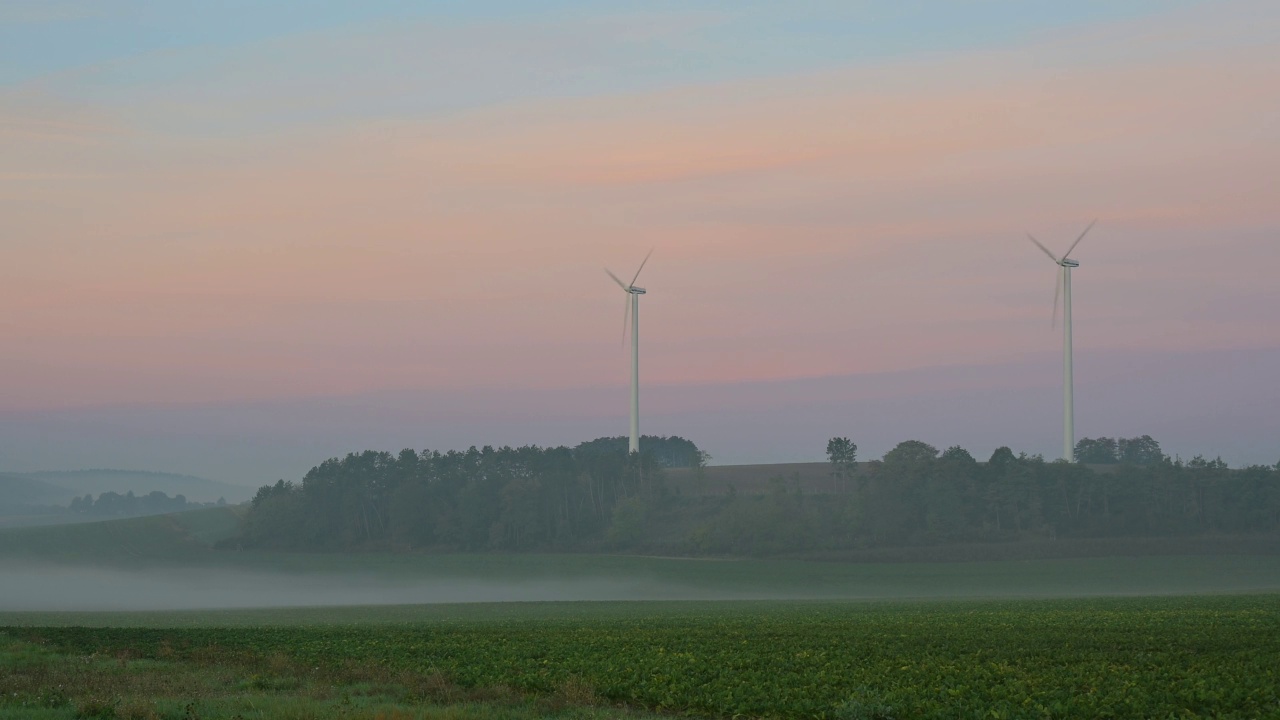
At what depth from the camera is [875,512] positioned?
169 metres

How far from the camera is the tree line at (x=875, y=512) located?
161875 millimetres

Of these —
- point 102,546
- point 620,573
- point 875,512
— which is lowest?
point 620,573

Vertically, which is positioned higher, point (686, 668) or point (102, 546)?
point (686, 668)

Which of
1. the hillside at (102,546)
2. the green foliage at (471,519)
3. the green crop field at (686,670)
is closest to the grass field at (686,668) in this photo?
the green crop field at (686,670)

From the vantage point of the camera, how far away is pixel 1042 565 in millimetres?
135000

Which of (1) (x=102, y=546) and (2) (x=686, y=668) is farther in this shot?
(1) (x=102, y=546)

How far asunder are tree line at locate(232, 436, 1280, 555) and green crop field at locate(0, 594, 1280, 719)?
386 ft

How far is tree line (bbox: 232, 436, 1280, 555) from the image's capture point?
16188 centimetres

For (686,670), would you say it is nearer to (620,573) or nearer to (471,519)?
(620,573)

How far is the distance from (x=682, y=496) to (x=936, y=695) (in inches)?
6664

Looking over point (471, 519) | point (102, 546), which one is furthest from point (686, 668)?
point (102, 546)

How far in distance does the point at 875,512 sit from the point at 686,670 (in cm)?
14250

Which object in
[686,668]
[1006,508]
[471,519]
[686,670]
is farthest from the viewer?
[471,519]

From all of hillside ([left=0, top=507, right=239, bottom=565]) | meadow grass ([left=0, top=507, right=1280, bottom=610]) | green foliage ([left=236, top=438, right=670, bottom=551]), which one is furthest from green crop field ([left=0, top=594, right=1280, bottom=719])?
hillside ([left=0, top=507, right=239, bottom=565])
